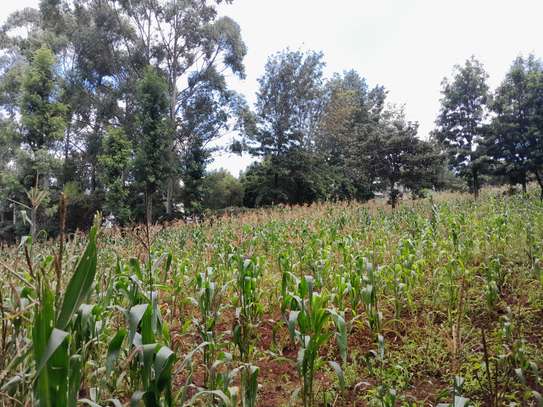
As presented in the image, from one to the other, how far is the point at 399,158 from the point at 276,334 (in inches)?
487

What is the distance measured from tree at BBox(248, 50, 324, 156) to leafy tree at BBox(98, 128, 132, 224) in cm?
874

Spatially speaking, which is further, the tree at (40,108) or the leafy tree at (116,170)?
the leafy tree at (116,170)

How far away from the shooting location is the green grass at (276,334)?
4.29 feet

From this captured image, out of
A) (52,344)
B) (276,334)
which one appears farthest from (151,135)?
(52,344)

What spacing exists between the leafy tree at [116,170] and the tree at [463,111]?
1835cm

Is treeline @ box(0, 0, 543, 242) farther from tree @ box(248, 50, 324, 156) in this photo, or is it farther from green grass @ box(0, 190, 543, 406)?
green grass @ box(0, 190, 543, 406)

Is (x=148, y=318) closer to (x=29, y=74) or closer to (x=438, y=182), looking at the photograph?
(x=438, y=182)

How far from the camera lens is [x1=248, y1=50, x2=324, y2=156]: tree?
2317 centimetres

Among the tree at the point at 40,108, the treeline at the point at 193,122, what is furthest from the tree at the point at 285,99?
the tree at the point at 40,108

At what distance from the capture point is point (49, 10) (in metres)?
22.1

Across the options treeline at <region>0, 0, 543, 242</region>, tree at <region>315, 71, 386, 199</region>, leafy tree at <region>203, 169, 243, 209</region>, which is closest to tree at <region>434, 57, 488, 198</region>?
treeline at <region>0, 0, 543, 242</region>

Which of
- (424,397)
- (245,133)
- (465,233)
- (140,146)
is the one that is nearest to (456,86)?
(245,133)

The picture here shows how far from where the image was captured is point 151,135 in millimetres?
18500

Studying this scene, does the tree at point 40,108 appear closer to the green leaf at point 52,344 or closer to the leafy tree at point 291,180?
the leafy tree at point 291,180
